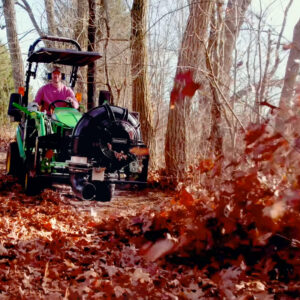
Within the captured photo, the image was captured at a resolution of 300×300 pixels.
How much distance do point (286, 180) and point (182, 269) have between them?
4.11ft

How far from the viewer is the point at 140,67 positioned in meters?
9.58

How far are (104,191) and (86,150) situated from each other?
2.53 ft

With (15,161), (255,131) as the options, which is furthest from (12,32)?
(255,131)

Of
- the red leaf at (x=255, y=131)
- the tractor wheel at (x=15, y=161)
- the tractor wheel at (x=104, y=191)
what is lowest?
the tractor wheel at (x=104, y=191)

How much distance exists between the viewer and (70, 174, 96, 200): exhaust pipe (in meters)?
6.24

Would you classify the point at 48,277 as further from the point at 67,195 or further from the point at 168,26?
the point at 168,26

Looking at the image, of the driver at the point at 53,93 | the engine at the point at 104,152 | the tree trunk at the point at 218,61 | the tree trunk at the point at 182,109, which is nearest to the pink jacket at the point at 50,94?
the driver at the point at 53,93

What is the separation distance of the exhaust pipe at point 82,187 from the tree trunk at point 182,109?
8.07ft

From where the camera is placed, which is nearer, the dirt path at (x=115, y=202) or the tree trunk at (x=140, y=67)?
the dirt path at (x=115, y=202)

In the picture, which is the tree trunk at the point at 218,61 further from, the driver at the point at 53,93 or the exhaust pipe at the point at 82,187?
the driver at the point at 53,93

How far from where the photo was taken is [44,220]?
557 cm

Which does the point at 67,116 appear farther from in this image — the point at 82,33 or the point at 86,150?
the point at 82,33

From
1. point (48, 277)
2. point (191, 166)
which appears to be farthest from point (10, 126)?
point (48, 277)

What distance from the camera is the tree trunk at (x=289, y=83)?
356cm
